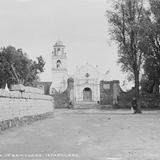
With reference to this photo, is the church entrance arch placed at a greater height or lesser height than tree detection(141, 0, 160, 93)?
lesser

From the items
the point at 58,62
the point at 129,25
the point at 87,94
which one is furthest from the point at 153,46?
the point at 58,62

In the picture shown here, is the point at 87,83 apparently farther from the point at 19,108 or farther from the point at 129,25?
the point at 19,108

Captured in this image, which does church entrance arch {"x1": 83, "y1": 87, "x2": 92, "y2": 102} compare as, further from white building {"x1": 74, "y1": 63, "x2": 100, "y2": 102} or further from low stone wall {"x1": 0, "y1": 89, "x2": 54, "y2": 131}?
low stone wall {"x1": 0, "y1": 89, "x2": 54, "y2": 131}

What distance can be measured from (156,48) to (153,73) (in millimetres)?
5952

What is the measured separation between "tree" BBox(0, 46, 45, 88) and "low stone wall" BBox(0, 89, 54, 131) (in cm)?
4563

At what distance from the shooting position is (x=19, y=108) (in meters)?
18.9

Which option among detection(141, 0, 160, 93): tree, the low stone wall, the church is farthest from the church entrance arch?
the low stone wall

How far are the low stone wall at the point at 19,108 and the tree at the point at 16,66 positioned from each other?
1796 inches

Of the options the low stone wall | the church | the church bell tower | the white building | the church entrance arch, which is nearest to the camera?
the low stone wall

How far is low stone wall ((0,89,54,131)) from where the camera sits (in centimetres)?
1599

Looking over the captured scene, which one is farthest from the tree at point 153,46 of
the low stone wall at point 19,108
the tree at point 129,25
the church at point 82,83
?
the low stone wall at point 19,108

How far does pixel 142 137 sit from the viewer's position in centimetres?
1257

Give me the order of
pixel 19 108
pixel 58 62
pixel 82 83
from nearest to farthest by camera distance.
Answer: pixel 19 108 < pixel 82 83 < pixel 58 62

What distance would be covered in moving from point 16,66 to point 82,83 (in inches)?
935
